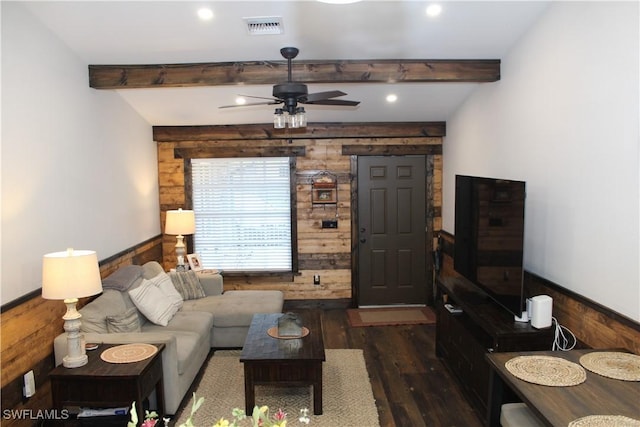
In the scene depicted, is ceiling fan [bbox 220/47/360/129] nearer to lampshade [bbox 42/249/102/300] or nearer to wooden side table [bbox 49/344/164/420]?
lampshade [bbox 42/249/102/300]

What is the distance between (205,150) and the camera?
587 cm

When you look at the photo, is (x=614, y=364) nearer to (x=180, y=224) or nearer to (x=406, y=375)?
(x=406, y=375)

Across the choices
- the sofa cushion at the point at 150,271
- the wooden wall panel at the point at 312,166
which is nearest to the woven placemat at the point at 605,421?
the sofa cushion at the point at 150,271

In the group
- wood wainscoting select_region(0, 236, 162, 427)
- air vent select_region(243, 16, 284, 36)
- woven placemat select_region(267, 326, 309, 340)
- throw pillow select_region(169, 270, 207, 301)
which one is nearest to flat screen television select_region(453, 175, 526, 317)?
woven placemat select_region(267, 326, 309, 340)

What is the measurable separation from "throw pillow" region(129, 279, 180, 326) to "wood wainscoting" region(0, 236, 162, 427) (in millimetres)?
612

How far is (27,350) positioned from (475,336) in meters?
3.26

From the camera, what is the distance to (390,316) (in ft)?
18.8

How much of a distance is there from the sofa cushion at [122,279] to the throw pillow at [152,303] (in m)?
0.08

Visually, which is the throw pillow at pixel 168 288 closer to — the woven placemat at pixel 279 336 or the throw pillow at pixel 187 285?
the throw pillow at pixel 187 285

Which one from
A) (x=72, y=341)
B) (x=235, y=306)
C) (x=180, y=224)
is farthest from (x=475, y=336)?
(x=180, y=224)

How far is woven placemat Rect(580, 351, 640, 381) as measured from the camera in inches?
87.6

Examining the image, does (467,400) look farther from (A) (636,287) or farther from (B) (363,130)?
(B) (363,130)

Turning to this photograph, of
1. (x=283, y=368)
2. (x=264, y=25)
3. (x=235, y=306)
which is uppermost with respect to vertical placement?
(x=264, y=25)

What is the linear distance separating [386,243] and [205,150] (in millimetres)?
2731
